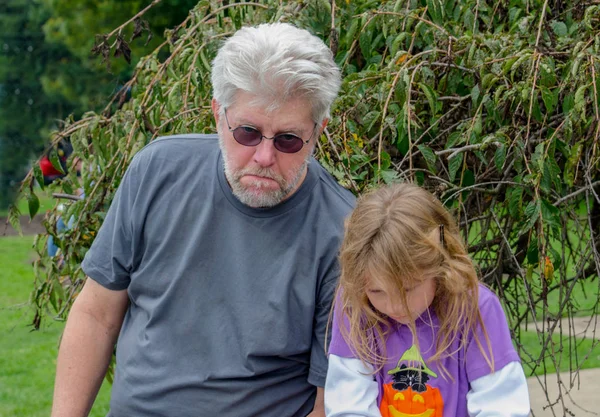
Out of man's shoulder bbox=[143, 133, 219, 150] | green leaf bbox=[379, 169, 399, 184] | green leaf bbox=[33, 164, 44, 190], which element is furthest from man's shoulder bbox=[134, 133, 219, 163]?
green leaf bbox=[33, 164, 44, 190]

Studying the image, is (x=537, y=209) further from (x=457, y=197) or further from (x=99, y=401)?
(x=99, y=401)

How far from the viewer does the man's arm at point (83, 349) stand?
224 cm

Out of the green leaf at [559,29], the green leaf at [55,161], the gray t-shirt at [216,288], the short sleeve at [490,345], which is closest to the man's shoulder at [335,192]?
the gray t-shirt at [216,288]

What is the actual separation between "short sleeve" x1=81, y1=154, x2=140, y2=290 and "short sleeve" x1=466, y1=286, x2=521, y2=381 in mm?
848

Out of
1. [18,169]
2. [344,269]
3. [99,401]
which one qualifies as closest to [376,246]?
[344,269]

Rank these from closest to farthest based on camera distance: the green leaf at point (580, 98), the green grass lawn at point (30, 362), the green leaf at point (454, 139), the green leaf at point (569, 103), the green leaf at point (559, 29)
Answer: the green leaf at point (580, 98) < the green leaf at point (569, 103) < the green leaf at point (454, 139) < the green leaf at point (559, 29) < the green grass lawn at point (30, 362)

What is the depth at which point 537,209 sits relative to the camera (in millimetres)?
2148

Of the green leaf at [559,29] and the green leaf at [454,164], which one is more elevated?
the green leaf at [559,29]

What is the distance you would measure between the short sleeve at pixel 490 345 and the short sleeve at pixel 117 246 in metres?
0.85

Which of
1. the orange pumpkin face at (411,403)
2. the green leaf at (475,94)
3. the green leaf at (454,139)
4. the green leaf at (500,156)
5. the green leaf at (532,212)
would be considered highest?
the green leaf at (475,94)

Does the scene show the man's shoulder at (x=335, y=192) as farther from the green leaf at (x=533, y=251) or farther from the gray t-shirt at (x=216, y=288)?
the green leaf at (x=533, y=251)

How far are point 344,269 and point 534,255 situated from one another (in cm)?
59

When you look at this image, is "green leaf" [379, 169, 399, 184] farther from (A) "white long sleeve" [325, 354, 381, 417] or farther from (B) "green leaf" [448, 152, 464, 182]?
(A) "white long sleeve" [325, 354, 381, 417]

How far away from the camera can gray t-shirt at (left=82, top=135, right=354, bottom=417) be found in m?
2.11
